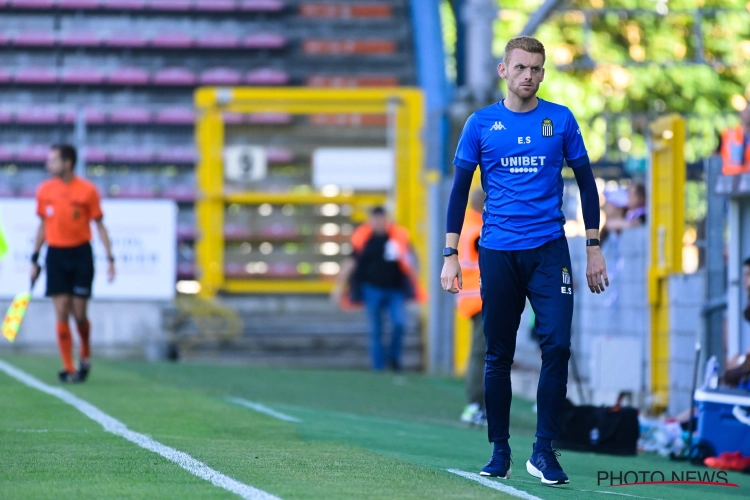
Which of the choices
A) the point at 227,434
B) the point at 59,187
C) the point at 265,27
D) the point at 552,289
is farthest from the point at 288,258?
the point at 552,289

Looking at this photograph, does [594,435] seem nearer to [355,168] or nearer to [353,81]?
[355,168]

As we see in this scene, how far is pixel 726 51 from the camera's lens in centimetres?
2577

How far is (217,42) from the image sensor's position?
23.2 metres

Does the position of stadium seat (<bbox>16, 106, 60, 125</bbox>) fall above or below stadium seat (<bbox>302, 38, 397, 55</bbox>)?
below

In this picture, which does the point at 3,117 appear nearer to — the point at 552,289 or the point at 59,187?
the point at 59,187

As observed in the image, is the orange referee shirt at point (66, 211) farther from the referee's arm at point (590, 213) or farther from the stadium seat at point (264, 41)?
the stadium seat at point (264, 41)

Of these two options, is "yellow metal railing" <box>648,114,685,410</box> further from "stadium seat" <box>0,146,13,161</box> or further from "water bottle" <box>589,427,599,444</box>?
"stadium seat" <box>0,146,13,161</box>

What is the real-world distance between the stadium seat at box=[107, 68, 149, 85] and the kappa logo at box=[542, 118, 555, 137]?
51.4ft

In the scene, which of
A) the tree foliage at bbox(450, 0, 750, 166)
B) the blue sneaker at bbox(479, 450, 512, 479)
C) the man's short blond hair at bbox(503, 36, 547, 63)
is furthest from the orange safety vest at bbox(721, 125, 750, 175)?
the tree foliage at bbox(450, 0, 750, 166)

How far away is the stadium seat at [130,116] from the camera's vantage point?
22.5 metres

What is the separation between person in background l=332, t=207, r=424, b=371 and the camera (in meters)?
19.3

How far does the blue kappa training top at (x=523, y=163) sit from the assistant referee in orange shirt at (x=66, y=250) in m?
6.85

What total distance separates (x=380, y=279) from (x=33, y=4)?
739 cm

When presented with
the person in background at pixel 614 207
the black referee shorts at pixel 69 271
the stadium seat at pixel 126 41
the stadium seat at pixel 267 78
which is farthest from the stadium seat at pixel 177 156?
the person in background at pixel 614 207
